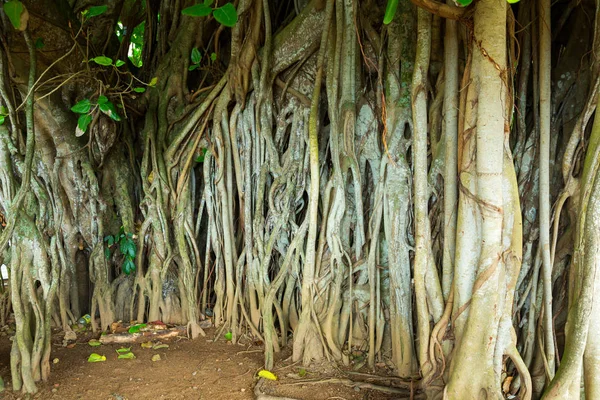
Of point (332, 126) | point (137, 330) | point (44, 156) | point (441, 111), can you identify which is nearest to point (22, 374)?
point (137, 330)

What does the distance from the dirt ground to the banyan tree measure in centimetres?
16

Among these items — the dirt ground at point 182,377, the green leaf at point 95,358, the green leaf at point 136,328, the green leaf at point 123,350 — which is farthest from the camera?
the green leaf at point 136,328

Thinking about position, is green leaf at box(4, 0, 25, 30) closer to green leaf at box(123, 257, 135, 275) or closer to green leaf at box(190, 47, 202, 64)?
green leaf at box(190, 47, 202, 64)

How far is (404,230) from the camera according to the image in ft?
8.50

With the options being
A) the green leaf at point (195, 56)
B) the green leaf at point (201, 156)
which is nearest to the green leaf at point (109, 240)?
the green leaf at point (201, 156)

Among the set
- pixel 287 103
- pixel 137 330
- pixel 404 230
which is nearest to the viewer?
pixel 404 230

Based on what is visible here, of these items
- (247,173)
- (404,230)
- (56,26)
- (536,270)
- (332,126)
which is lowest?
(536,270)

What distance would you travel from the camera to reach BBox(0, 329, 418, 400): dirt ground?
2.49 meters

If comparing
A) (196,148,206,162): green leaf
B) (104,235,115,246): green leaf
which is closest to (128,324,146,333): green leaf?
(104,235,115,246): green leaf

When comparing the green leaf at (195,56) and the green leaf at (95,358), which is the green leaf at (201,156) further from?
the green leaf at (95,358)

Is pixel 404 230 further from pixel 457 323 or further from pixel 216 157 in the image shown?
pixel 216 157

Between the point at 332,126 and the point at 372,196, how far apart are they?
483 millimetres

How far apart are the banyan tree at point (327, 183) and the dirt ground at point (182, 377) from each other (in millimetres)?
156

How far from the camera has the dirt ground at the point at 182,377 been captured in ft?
8.18
